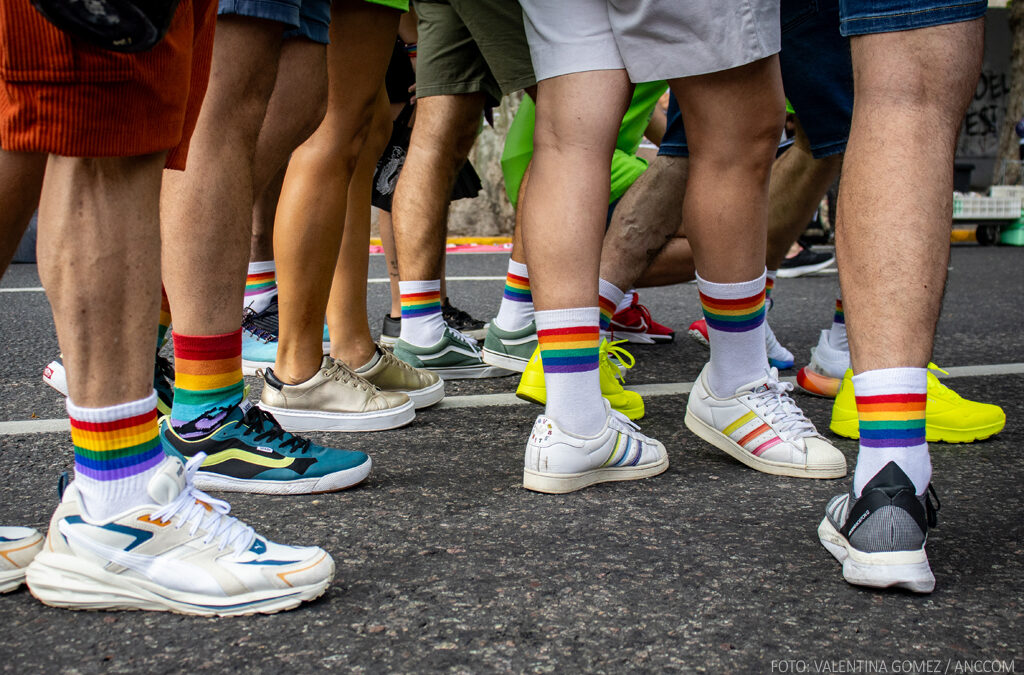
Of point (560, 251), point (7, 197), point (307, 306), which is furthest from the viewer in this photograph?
point (307, 306)

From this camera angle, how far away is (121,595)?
1.26 meters

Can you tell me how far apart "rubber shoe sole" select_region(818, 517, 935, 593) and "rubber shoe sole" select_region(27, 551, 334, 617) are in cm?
77

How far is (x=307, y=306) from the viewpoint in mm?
2125

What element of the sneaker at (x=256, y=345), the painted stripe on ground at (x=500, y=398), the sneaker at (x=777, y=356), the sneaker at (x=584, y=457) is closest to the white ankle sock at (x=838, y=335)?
the painted stripe on ground at (x=500, y=398)

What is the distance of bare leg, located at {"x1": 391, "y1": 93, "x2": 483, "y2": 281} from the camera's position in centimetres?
309

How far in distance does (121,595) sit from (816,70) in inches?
80.2

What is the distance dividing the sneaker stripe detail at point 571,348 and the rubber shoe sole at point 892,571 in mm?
629

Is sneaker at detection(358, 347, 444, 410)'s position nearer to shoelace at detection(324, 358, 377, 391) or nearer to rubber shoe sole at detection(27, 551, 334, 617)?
shoelace at detection(324, 358, 377, 391)

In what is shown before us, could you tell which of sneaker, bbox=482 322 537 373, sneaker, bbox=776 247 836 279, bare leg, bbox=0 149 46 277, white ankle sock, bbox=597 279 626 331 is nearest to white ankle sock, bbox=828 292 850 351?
white ankle sock, bbox=597 279 626 331

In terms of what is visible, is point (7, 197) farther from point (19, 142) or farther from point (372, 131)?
point (372, 131)

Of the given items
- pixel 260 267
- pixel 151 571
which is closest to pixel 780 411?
pixel 151 571

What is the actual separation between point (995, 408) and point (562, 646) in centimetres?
146

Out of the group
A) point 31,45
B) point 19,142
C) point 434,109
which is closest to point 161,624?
point 19,142

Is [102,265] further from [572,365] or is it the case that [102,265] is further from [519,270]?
[519,270]
